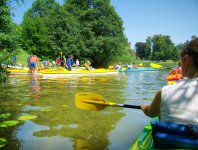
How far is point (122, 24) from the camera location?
41.9 m

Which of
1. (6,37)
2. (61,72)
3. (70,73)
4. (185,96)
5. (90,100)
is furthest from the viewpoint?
(70,73)

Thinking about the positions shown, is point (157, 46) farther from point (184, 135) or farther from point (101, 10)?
point (184, 135)

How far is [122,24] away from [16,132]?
3824cm

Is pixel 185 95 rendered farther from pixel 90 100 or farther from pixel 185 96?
pixel 90 100

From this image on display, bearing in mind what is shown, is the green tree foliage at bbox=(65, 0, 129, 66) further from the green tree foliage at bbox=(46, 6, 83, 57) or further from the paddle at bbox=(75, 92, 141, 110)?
the paddle at bbox=(75, 92, 141, 110)

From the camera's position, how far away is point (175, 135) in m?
2.29

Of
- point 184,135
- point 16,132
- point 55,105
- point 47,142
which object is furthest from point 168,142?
point 55,105

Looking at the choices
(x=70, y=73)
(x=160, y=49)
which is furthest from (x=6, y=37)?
(x=160, y=49)

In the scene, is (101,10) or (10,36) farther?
(101,10)

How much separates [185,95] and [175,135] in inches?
14.4

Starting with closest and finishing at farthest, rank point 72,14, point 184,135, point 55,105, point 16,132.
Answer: point 184,135 < point 16,132 < point 55,105 < point 72,14

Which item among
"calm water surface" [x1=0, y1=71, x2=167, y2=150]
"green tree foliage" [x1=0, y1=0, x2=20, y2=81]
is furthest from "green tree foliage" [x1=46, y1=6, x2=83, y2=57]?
"green tree foliage" [x1=0, y1=0, x2=20, y2=81]

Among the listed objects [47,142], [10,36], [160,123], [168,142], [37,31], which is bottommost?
[47,142]

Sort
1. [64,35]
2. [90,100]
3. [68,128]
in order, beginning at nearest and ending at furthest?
1. [90,100]
2. [68,128]
3. [64,35]
